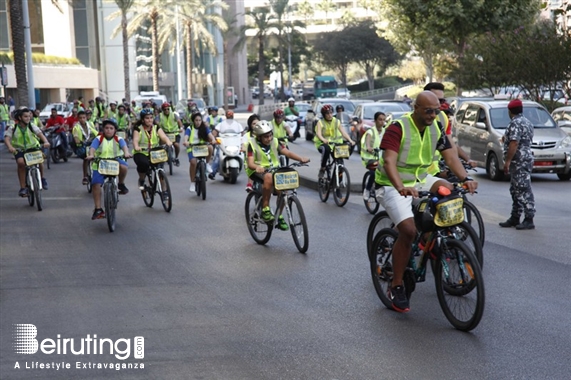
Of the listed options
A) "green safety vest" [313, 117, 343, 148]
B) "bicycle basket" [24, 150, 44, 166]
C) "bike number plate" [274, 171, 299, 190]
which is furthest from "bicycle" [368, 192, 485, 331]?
"bicycle basket" [24, 150, 44, 166]

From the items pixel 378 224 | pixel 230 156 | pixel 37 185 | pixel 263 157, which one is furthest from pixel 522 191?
pixel 230 156

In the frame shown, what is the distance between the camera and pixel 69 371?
20.9ft

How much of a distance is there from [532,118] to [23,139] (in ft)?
37.3

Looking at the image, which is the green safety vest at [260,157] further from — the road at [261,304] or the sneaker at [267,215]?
the road at [261,304]

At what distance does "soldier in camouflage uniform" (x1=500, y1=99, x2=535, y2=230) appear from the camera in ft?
41.3

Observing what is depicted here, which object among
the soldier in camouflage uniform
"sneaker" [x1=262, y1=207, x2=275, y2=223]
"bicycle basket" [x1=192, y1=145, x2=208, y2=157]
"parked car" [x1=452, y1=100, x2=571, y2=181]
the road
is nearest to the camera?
the road

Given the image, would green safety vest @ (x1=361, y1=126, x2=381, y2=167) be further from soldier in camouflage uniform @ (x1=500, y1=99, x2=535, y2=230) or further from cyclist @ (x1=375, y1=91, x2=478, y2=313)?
cyclist @ (x1=375, y1=91, x2=478, y2=313)

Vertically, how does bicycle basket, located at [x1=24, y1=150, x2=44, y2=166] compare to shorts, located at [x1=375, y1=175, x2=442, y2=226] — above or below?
below

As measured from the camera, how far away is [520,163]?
12711mm

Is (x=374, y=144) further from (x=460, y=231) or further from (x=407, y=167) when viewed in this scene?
(x=407, y=167)

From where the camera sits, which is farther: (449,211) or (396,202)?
(396,202)

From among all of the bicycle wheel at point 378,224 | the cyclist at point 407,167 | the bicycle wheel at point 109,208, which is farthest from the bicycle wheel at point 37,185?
the cyclist at point 407,167

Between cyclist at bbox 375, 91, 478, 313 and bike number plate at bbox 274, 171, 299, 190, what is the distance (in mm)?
3549

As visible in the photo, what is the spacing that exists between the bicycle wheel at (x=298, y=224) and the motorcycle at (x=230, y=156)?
374 inches
